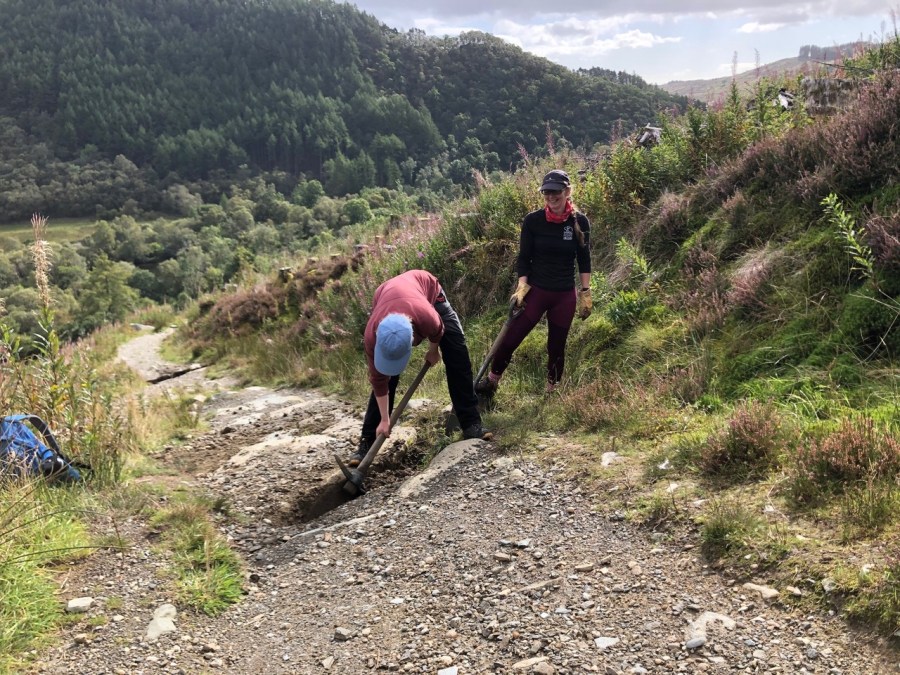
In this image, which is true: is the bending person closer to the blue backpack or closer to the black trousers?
the black trousers

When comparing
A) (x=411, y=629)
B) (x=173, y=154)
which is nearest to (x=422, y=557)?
(x=411, y=629)

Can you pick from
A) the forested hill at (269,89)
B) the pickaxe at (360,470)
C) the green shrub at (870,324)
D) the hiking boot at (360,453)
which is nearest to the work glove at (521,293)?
the pickaxe at (360,470)

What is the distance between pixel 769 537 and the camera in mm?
2939

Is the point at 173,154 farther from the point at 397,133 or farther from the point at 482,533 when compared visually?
the point at 482,533

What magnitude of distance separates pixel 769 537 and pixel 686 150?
6.10m

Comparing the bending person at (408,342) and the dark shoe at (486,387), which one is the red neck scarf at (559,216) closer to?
the bending person at (408,342)

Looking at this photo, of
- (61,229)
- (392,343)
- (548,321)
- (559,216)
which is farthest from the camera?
(61,229)

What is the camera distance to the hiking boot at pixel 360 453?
531cm

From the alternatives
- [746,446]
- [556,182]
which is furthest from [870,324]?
[556,182]

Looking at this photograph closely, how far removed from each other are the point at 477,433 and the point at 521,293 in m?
1.36

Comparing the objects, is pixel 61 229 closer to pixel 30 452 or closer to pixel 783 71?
pixel 30 452

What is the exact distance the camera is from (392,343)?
4141 mm

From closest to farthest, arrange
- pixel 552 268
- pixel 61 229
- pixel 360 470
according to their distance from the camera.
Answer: pixel 360 470 → pixel 552 268 → pixel 61 229

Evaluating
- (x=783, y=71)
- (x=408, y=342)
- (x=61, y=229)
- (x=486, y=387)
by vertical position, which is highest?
(x=61, y=229)
